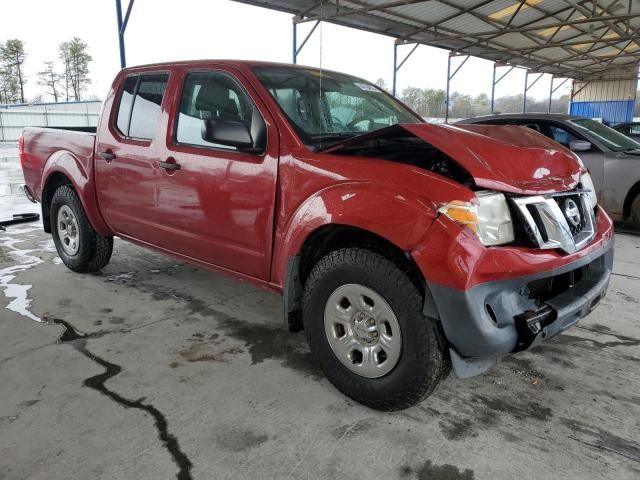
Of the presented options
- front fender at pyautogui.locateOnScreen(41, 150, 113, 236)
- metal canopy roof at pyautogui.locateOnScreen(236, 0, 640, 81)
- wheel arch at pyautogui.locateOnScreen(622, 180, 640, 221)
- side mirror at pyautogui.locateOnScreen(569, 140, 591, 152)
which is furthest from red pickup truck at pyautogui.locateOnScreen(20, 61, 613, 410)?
metal canopy roof at pyautogui.locateOnScreen(236, 0, 640, 81)

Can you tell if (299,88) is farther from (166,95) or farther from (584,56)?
(584,56)

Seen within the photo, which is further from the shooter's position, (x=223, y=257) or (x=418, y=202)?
(x=223, y=257)

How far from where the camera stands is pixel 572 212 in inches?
97.2

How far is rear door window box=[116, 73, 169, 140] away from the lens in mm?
3592

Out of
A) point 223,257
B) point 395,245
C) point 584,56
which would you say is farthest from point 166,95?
point 584,56

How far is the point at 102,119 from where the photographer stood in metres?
4.11

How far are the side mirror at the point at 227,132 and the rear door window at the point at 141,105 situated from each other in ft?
3.33

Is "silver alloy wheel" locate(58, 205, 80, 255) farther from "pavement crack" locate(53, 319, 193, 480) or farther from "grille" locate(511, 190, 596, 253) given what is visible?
"grille" locate(511, 190, 596, 253)

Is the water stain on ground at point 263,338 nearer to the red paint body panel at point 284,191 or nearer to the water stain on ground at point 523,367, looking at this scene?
the red paint body panel at point 284,191

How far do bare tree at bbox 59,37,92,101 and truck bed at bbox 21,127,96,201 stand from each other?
47226 millimetres

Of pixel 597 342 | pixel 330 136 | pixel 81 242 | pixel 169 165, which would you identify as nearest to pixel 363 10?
pixel 81 242

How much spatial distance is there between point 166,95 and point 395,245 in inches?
84.5

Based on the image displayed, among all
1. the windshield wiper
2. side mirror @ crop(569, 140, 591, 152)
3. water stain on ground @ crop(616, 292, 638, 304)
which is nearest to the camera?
the windshield wiper

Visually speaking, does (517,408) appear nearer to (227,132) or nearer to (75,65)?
(227,132)
